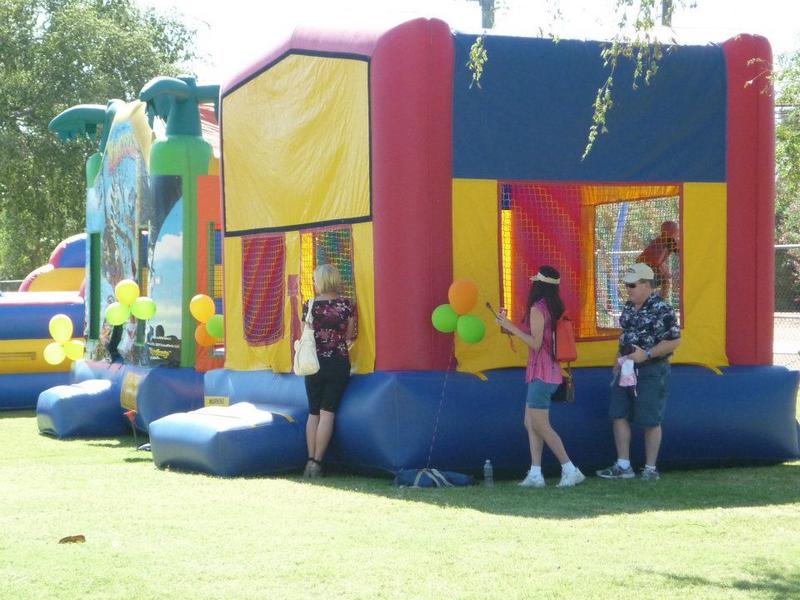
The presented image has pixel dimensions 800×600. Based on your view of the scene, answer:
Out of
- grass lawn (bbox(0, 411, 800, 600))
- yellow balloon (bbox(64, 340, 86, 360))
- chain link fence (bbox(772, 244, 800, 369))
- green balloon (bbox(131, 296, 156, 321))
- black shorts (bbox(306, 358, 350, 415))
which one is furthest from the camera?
chain link fence (bbox(772, 244, 800, 369))

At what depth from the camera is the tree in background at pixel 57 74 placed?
2538 centimetres

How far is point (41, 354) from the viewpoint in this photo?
16.8m

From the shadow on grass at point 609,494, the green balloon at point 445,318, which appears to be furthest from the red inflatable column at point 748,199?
the green balloon at point 445,318

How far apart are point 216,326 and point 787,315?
34.0ft

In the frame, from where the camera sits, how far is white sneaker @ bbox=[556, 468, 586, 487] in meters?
8.70

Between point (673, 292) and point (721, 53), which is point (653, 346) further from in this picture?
point (721, 53)

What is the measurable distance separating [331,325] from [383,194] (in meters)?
1.00

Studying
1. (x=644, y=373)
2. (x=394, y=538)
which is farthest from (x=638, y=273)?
(x=394, y=538)

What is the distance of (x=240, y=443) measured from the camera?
9.38 meters

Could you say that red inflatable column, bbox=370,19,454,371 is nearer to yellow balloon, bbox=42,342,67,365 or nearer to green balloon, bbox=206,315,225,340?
green balloon, bbox=206,315,225,340

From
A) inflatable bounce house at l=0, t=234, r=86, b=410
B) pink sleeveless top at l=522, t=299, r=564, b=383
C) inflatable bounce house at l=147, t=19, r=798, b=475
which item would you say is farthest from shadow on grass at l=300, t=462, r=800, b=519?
inflatable bounce house at l=0, t=234, r=86, b=410

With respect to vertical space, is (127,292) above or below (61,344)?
above

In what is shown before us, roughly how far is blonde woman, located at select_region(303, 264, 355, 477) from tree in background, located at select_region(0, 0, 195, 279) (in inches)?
663

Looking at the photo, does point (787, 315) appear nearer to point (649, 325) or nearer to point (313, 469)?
point (649, 325)
